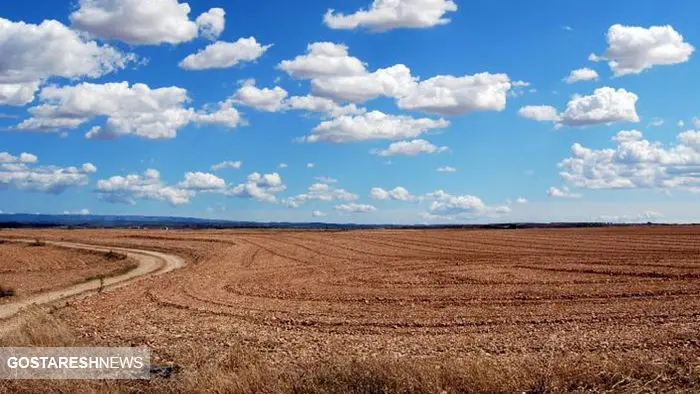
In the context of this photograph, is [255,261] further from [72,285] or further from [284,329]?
[284,329]

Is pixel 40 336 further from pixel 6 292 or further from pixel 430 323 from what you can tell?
pixel 6 292

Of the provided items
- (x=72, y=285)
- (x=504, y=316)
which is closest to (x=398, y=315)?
(x=504, y=316)

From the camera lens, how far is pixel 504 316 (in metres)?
Result: 23.7

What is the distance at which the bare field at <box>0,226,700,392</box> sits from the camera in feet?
43.5

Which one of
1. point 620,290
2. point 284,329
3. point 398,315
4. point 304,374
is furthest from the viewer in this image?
point 620,290

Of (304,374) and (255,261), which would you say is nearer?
(304,374)

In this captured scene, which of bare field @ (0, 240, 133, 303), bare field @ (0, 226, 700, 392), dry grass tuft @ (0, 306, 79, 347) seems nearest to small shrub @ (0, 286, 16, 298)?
bare field @ (0, 240, 133, 303)

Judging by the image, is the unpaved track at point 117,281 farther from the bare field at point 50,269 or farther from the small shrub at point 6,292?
the small shrub at point 6,292

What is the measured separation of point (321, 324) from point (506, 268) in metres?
21.0

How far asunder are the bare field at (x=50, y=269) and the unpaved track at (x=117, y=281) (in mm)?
870

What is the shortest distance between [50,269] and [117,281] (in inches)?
360

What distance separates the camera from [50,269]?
48625 mm

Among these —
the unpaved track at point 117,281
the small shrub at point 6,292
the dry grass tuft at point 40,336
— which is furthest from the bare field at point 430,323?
the small shrub at point 6,292

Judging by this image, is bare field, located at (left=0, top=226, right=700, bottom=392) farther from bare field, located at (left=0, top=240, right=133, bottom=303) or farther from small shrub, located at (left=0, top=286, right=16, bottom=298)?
bare field, located at (left=0, top=240, right=133, bottom=303)
